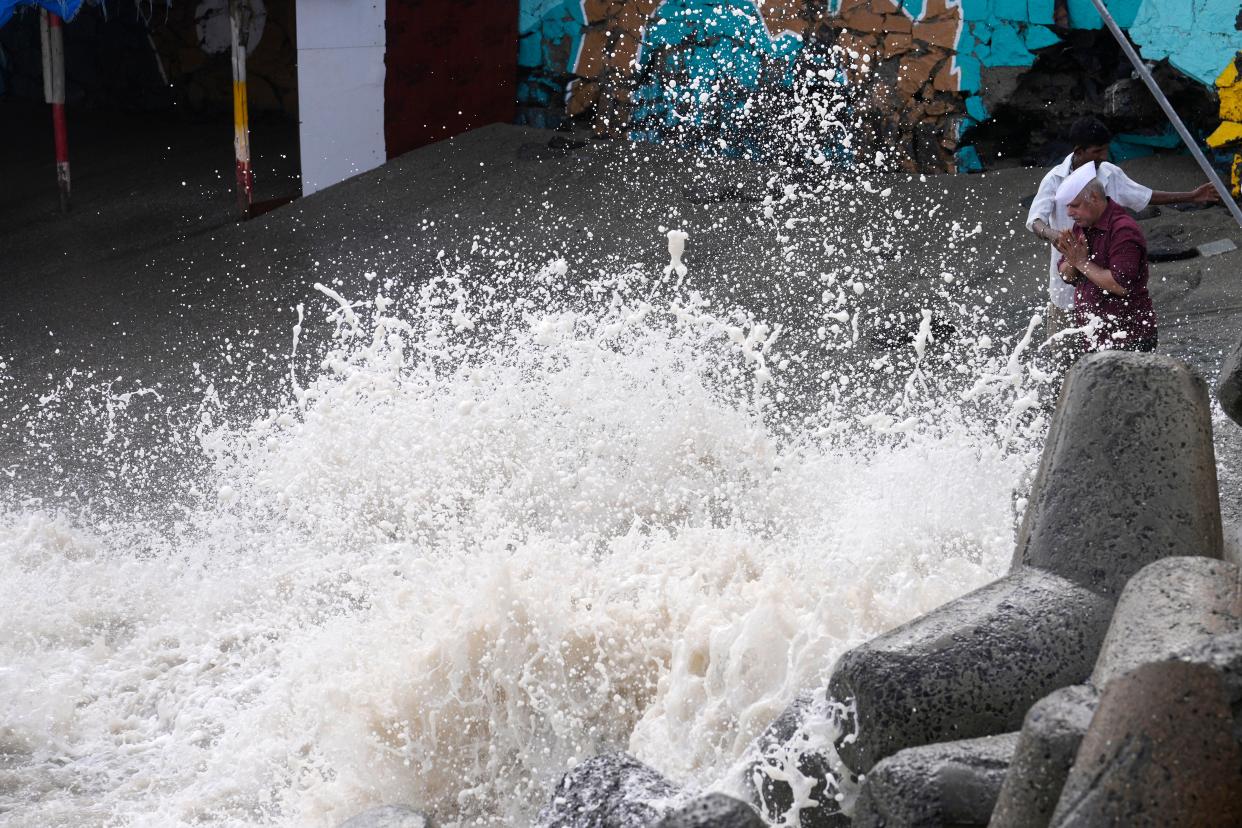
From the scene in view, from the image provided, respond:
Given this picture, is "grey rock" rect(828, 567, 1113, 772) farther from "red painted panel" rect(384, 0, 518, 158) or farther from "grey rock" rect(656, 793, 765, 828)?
"red painted panel" rect(384, 0, 518, 158)

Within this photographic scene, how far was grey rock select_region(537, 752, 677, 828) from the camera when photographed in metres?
2.25

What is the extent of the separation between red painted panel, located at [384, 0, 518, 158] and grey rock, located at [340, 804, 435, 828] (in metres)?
7.84

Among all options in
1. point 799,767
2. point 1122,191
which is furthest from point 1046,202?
point 799,767

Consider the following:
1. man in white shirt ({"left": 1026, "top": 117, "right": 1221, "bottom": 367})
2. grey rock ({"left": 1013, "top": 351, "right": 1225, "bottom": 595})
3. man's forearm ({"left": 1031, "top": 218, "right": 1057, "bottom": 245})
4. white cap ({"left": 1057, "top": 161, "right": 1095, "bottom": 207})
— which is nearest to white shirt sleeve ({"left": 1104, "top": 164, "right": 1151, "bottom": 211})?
man in white shirt ({"left": 1026, "top": 117, "right": 1221, "bottom": 367})

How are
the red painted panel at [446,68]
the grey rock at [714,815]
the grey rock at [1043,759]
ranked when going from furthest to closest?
the red painted panel at [446,68]
the grey rock at [714,815]
the grey rock at [1043,759]

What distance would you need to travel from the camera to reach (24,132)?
12516 mm

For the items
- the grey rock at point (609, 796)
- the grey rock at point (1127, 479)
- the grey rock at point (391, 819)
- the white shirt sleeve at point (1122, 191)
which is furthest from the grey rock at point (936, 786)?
the white shirt sleeve at point (1122, 191)

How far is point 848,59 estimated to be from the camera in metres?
8.77

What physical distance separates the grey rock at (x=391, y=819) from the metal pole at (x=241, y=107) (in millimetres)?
7266

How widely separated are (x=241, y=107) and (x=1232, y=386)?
7.99 m

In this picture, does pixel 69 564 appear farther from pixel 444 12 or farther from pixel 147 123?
pixel 147 123

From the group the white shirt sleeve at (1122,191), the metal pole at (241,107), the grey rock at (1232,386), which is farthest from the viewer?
the metal pole at (241,107)

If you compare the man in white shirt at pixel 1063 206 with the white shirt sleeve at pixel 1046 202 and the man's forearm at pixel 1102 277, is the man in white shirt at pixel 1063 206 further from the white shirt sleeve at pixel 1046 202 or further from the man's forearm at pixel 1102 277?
the man's forearm at pixel 1102 277

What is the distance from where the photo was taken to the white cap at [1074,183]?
15.6 feet
